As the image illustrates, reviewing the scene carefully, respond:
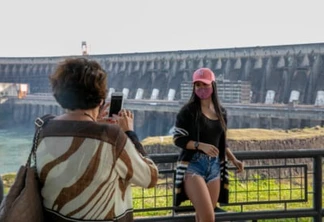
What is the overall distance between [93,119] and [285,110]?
1124 inches

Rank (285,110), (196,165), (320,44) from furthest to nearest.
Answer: (320,44), (285,110), (196,165)

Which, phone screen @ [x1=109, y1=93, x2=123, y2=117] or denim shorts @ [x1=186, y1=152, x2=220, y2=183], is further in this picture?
denim shorts @ [x1=186, y1=152, x2=220, y2=183]

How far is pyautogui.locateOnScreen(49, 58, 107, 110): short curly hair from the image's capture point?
4.48ft

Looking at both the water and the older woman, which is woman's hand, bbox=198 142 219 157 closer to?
the older woman

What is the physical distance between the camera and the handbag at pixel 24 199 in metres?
1.33

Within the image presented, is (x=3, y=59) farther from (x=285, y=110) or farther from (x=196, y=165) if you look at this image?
(x=196, y=165)

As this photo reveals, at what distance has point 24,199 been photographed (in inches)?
53.6

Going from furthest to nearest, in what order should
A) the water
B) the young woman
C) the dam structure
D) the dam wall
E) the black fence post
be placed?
the dam wall, the dam structure, the water, the black fence post, the young woman

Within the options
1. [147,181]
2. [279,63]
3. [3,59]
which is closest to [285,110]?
[279,63]

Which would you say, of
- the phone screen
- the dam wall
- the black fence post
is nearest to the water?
the dam wall

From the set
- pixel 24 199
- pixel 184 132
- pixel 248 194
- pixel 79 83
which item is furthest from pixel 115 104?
pixel 248 194

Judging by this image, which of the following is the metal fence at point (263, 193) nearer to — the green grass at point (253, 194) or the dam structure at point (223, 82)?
the green grass at point (253, 194)

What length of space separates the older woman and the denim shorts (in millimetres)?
940

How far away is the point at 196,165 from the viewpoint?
2.36 meters
